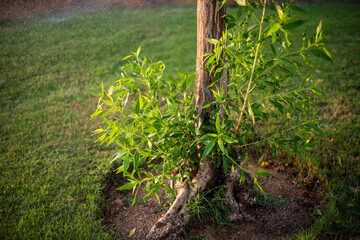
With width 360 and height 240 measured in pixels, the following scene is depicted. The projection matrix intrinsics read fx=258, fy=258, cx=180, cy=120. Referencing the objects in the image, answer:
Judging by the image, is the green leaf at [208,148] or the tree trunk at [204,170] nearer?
the green leaf at [208,148]

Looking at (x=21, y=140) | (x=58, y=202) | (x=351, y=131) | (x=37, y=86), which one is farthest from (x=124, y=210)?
(x=37, y=86)

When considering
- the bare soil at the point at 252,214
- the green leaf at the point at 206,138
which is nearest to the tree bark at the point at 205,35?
the green leaf at the point at 206,138

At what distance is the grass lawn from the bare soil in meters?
0.15

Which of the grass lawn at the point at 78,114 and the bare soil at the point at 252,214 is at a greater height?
the grass lawn at the point at 78,114

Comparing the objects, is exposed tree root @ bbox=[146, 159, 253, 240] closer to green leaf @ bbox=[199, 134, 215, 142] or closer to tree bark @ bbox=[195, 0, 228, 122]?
tree bark @ bbox=[195, 0, 228, 122]

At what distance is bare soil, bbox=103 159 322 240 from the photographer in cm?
243

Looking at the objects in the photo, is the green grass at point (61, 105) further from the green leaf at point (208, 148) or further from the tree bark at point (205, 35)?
the tree bark at point (205, 35)

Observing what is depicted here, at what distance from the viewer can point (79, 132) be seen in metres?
4.13

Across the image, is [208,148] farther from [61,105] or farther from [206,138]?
[61,105]

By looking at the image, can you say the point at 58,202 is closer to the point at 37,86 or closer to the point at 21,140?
the point at 21,140

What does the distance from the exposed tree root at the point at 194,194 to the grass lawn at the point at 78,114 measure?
563mm

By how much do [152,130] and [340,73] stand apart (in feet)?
17.1

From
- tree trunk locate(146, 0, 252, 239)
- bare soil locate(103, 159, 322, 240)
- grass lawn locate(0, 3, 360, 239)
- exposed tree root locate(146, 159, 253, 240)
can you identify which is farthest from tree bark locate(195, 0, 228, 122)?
grass lawn locate(0, 3, 360, 239)

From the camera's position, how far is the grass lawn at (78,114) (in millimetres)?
2602
